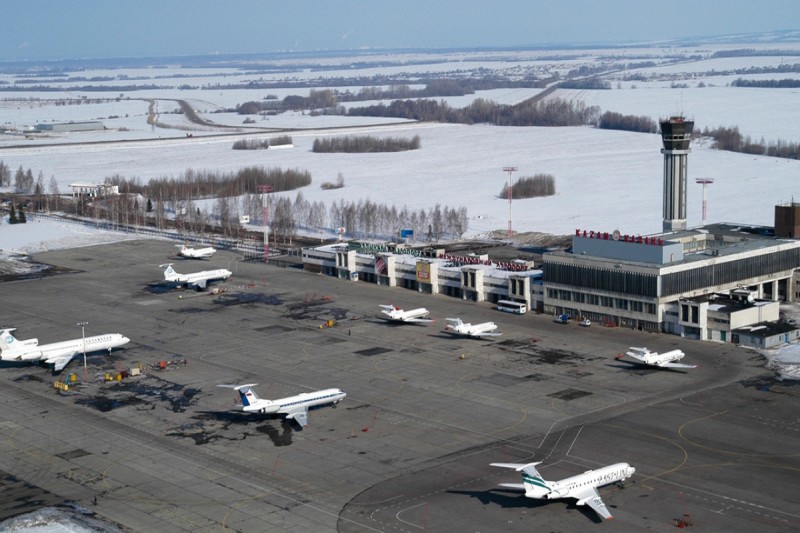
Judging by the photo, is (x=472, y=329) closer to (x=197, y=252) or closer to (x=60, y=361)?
(x=60, y=361)

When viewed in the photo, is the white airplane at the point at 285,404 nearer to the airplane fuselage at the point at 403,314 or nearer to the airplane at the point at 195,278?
the airplane fuselage at the point at 403,314

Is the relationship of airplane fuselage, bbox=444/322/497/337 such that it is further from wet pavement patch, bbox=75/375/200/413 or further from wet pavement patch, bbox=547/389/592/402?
wet pavement patch, bbox=75/375/200/413

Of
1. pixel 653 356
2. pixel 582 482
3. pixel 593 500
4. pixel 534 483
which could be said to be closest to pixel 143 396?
pixel 534 483

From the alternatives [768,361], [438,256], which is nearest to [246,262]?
[438,256]

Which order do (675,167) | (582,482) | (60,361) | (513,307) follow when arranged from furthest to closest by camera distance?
(675,167), (513,307), (60,361), (582,482)

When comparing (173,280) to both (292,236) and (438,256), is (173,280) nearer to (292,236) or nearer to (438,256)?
(438,256)

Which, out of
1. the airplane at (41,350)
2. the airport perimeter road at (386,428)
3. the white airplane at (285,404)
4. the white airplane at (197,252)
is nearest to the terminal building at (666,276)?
the airport perimeter road at (386,428)
